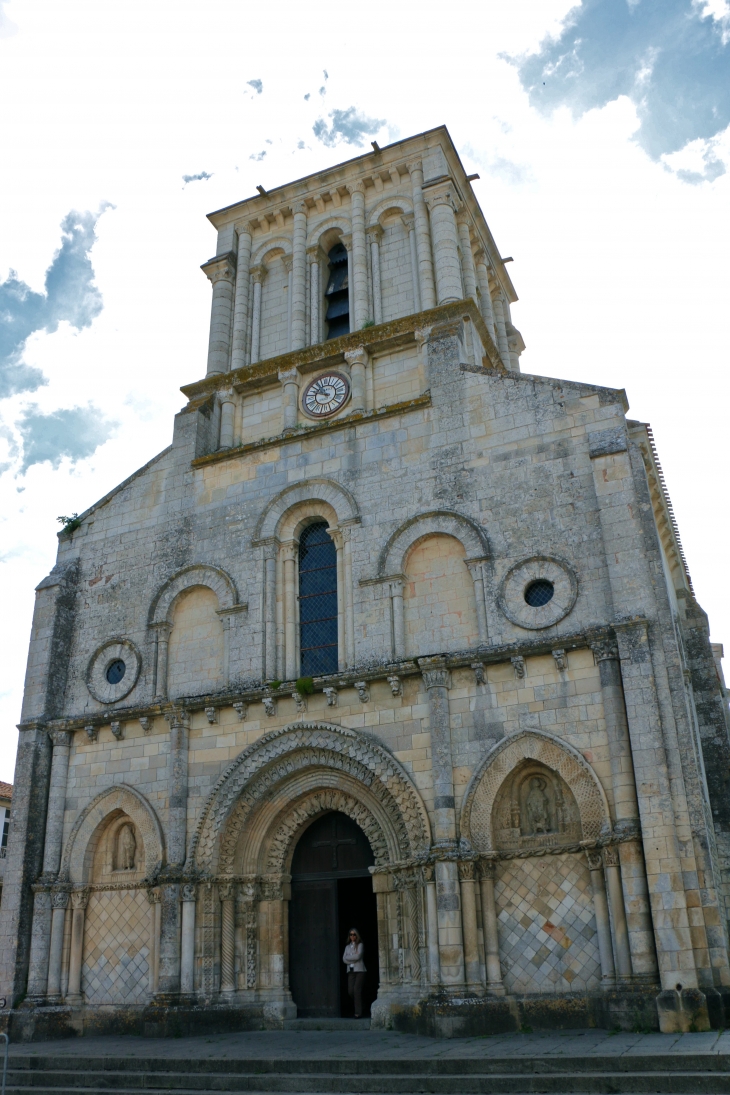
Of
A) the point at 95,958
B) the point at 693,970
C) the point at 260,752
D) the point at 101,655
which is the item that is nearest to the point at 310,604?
the point at 260,752

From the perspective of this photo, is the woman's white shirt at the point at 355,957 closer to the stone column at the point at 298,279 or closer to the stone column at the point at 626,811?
the stone column at the point at 626,811

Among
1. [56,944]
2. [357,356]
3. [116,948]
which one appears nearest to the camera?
[116,948]

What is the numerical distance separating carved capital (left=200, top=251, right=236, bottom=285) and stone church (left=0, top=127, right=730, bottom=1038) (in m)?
3.02

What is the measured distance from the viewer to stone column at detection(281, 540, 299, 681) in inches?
703

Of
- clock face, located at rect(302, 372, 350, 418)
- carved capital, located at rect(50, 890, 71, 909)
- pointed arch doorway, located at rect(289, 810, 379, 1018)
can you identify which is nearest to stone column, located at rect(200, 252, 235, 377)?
clock face, located at rect(302, 372, 350, 418)

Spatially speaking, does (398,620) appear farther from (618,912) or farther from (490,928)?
(618,912)

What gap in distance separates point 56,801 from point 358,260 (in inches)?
541

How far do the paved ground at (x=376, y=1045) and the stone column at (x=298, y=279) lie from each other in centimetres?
1422

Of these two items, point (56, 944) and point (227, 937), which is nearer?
point (227, 937)

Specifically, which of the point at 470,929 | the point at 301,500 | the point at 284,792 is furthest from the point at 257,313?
the point at 470,929

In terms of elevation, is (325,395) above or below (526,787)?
above

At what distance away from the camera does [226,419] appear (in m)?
21.1

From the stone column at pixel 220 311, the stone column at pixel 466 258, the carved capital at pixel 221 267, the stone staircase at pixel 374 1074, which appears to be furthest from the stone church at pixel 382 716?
the carved capital at pixel 221 267

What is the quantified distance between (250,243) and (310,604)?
10824mm
